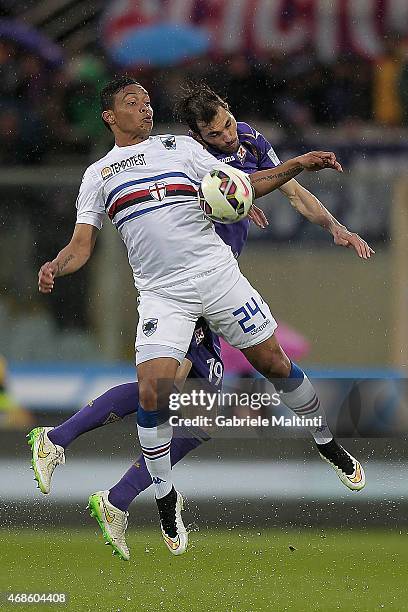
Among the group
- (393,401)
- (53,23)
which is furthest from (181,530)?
(53,23)

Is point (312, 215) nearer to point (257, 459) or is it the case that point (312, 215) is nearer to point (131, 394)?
point (131, 394)

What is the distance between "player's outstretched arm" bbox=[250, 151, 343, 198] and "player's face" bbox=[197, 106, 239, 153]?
450 mm

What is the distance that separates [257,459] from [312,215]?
2.10 meters

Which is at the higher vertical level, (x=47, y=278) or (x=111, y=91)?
(x=111, y=91)

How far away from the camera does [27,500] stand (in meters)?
8.10

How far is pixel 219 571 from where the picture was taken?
721cm

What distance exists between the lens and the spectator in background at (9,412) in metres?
9.02

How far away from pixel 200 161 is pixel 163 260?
52 centimetres

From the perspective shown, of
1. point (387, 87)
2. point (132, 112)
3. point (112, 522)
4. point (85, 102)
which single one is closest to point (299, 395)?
point (112, 522)

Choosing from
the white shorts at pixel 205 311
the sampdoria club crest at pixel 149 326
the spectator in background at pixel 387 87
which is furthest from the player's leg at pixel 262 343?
the spectator in background at pixel 387 87

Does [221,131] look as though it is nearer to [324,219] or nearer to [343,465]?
[324,219]

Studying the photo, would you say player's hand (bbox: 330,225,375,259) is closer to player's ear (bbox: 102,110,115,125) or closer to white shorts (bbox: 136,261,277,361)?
white shorts (bbox: 136,261,277,361)

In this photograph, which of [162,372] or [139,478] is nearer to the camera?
[162,372]

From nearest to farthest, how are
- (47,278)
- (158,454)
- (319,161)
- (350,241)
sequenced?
(319,161) < (47,278) < (158,454) < (350,241)
